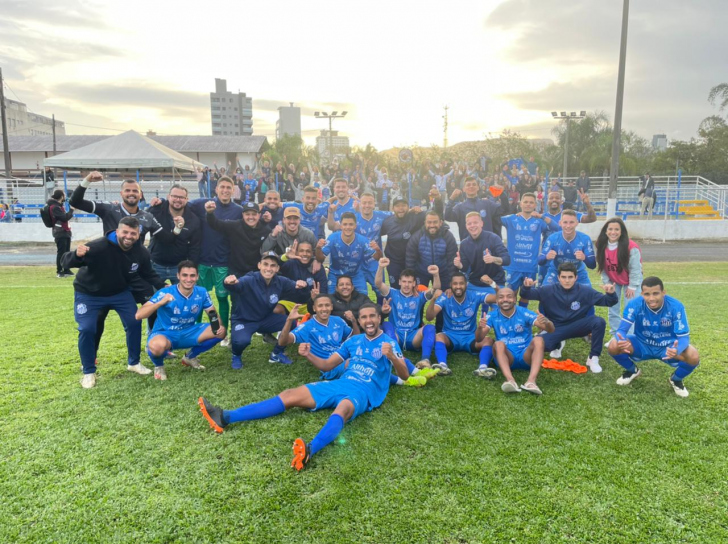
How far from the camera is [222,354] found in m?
6.73

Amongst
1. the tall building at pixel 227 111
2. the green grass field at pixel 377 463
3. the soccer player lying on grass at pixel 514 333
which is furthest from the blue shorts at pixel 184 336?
the tall building at pixel 227 111

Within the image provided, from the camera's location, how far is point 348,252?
23.0ft

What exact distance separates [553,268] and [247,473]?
5335mm

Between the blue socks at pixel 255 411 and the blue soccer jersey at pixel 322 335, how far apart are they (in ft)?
3.60

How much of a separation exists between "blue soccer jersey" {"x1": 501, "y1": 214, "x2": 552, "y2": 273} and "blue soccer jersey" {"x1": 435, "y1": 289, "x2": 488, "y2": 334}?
1.33 metres

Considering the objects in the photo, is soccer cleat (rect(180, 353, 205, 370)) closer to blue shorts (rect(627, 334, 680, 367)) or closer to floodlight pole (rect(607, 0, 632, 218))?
blue shorts (rect(627, 334, 680, 367))

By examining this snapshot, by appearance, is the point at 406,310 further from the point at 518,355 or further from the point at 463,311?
the point at 518,355

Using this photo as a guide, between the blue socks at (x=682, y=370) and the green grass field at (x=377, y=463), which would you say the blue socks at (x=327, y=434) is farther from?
the blue socks at (x=682, y=370)

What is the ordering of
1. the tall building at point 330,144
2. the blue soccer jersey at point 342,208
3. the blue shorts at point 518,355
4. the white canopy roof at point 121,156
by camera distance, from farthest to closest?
the tall building at point 330,144
the white canopy roof at point 121,156
the blue soccer jersey at point 342,208
the blue shorts at point 518,355

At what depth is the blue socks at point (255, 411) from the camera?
4.38 m

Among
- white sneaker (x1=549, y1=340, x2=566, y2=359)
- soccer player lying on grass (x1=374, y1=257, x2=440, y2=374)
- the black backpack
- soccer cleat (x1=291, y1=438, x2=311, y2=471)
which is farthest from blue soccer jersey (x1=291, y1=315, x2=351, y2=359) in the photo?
the black backpack

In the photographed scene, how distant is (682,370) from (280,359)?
189 inches

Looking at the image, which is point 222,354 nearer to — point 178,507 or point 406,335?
point 406,335

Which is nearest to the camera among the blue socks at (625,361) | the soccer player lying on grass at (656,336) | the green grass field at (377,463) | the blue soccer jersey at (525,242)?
the green grass field at (377,463)
